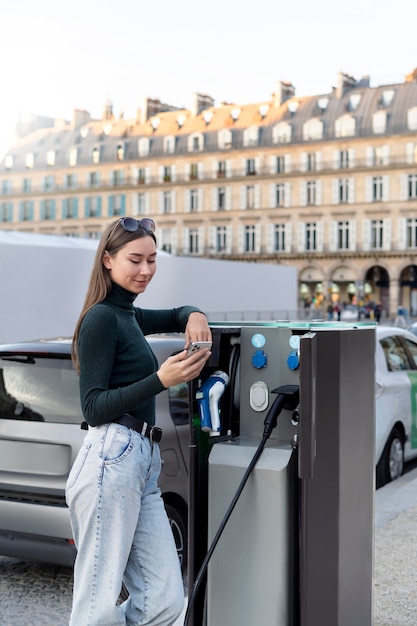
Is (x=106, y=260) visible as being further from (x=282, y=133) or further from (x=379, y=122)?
(x=282, y=133)

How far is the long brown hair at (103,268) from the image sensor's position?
328 centimetres

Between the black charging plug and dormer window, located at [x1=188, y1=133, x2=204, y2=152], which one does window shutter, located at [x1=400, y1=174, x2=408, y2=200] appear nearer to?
dormer window, located at [x1=188, y1=133, x2=204, y2=152]

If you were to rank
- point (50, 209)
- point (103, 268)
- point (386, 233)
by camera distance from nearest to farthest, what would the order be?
point (103, 268) → point (386, 233) → point (50, 209)

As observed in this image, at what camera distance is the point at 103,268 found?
10.9 feet

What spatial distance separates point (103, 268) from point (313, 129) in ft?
268

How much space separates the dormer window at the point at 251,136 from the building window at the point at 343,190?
888cm

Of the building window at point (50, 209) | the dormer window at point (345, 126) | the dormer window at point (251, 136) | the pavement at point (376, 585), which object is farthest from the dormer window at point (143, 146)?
the pavement at point (376, 585)

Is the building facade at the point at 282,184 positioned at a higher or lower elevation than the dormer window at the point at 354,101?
lower

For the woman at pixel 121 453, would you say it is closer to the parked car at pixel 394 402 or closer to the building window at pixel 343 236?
the parked car at pixel 394 402

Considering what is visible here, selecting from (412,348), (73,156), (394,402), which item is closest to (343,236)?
(73,156)

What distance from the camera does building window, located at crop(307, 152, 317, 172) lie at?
81875 millimetres

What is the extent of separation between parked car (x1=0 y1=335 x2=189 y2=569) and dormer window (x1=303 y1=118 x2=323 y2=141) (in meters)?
78.9

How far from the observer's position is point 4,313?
21.3m

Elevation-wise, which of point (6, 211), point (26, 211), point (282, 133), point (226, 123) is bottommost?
point (26, 211)
